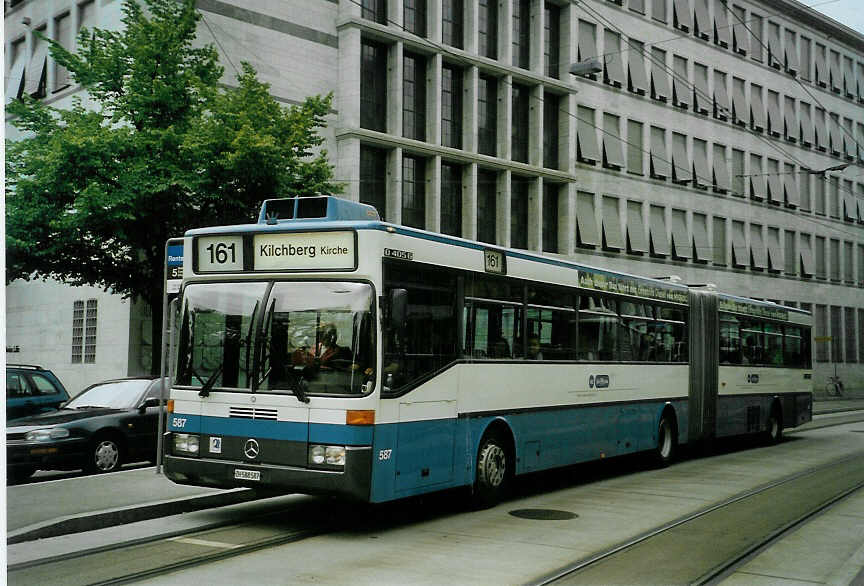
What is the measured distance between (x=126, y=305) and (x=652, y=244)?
26723mm

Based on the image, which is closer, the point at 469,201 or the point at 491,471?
the point at 491,471

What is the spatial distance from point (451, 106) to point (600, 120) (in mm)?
9359

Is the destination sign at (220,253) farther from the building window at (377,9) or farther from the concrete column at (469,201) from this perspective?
the concrete column at (469,201)

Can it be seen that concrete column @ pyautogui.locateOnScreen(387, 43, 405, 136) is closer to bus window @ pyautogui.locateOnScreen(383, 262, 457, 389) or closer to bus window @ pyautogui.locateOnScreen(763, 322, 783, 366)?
bus window @ pyautogui.locateOnScreen(763, 322, 783, 366)

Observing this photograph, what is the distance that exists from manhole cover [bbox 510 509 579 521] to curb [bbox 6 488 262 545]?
3181 millimetres

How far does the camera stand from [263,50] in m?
30.0

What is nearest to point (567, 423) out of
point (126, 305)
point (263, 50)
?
point (126, 305)

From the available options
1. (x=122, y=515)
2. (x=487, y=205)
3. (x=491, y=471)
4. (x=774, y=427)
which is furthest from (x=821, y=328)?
(x=122, y=515)

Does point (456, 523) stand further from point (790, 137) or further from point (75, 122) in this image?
point (790, 137)

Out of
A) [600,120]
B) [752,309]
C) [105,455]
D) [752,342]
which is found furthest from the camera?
[600,120]

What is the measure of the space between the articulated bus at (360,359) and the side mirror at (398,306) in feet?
0.06

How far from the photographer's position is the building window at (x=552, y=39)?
4088 centimetres

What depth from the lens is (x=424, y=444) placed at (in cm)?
1014

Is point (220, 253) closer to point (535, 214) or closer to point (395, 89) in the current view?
point (395, 89)
